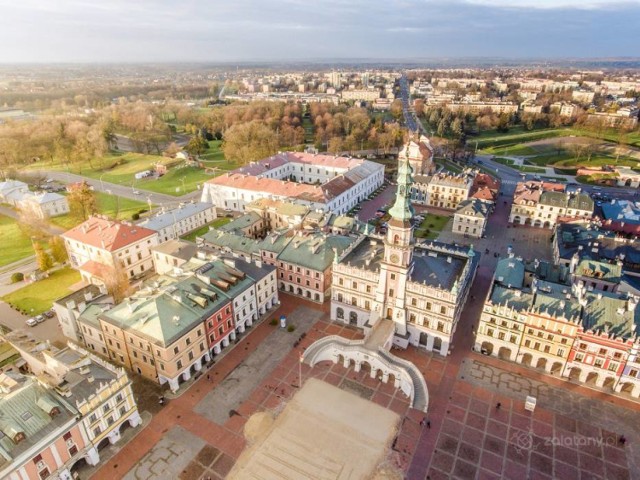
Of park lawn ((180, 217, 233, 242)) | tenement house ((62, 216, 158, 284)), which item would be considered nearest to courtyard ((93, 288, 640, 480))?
tenement house ((62, 216, 158, 284))

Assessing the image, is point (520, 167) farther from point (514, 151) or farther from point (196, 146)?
point (196, 146)

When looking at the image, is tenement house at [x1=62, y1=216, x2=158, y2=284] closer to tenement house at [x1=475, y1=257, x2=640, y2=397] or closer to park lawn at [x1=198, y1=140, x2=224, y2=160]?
tenement house at [x1=475, y1=257, x2=640, y2=397]

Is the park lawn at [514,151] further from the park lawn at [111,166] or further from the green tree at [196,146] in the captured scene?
the park lawn at [111,166]

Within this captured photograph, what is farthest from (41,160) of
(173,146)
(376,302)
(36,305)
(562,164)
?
(562,164)

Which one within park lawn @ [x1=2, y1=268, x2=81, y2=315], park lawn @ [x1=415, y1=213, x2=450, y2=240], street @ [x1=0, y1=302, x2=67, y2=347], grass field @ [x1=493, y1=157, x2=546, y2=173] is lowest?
park lawn @ [x1=2, y1=268, x2=81, y2=315]

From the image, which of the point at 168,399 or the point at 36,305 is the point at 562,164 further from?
the point at 36,305
